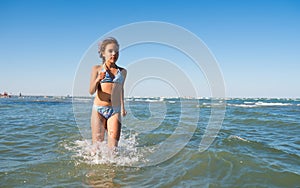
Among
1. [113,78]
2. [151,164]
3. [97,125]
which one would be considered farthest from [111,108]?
[151,164]

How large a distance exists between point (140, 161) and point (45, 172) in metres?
1.90

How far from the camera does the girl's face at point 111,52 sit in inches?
185

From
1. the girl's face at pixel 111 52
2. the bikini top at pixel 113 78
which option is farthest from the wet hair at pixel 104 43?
the bikini top at pixel 113 78

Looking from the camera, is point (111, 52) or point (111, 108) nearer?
point (111, 52)

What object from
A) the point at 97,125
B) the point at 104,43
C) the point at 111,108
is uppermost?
the point at 104,43

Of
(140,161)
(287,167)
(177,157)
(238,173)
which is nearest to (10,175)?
(140,161)

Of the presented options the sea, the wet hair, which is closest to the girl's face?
the wet hair

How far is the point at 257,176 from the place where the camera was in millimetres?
4309

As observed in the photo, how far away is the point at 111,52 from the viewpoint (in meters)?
4.69

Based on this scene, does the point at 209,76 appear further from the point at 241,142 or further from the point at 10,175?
the point at 10,175

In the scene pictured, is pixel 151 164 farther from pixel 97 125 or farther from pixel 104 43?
pixel 104 43

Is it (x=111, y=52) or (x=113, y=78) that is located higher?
(x=111, y=52)

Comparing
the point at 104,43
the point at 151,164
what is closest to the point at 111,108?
the point at 104,43

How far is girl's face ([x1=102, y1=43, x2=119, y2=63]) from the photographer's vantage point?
4.69m
